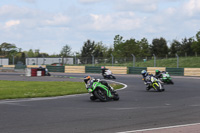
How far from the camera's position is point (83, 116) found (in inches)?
352

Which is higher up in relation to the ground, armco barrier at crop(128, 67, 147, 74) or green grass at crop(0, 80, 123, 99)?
armco barrier at crop(128, 67, 147, 74)

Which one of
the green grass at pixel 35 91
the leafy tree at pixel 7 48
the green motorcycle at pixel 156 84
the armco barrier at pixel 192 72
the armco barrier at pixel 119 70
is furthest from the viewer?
the leafy tree at pixel 7 48

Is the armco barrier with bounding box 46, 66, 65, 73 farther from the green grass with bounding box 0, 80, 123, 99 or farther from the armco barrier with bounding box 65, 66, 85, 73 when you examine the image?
the green grass with bounding box 0, 80, 123, 99

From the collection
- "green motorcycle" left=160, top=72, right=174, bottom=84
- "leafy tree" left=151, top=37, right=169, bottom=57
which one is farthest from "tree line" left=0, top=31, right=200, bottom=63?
"green motorcycle" left=160, top=72, right=174, bottom=84

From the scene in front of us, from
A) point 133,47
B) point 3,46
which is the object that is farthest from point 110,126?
point 3,46

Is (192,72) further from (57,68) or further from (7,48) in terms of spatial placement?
(7,48)

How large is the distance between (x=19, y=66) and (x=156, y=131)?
43404 mm

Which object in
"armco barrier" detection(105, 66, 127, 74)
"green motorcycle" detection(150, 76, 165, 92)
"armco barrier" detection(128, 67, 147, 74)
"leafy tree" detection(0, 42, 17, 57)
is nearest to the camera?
"green motorcycle" detection(150, 76, 165, 92)

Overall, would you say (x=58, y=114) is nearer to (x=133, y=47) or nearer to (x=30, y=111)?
(x=30, y=111)

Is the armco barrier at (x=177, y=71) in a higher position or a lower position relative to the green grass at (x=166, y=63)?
lower

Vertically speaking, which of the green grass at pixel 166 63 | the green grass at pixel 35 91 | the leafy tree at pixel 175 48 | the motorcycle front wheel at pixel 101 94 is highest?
the leafy tree at pixel 175 48

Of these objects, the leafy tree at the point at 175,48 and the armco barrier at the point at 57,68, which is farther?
the leafy tree at the point at 175,48

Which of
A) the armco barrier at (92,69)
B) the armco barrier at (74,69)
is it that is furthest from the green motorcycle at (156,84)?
the armco barrier at (74,69)

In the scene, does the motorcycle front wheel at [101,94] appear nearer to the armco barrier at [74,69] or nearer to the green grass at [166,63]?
the green grass at [166,63]
